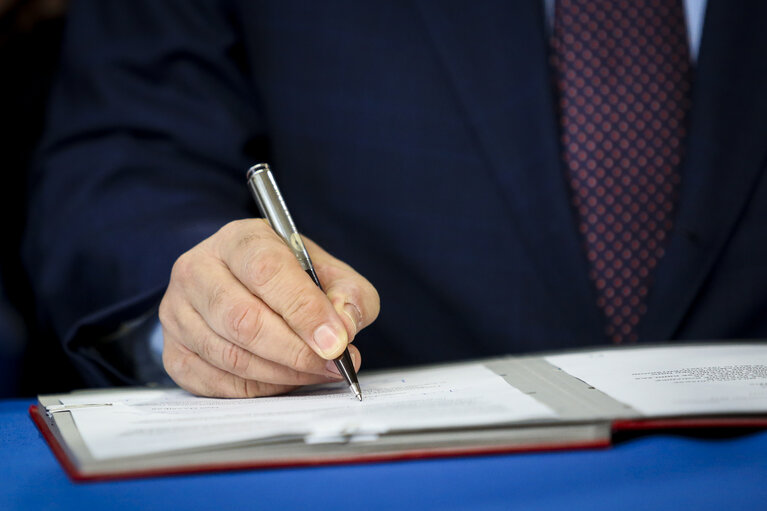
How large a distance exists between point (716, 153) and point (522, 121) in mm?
212

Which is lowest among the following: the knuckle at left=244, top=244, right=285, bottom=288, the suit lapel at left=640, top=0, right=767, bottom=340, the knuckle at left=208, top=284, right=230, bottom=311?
the suit lapel at left=640, top=0, right=767, bottom=340

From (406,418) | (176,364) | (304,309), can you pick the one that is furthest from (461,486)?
(176,364)

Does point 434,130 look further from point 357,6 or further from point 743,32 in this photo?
point 743,32

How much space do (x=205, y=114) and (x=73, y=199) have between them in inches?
7.5

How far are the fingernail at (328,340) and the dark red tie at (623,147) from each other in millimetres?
419

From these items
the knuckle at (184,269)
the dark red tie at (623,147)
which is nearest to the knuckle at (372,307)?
the knuckle at (184,269)

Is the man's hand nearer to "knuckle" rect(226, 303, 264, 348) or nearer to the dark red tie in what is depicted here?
"knuckle" rect(226, 303, 264, 348)

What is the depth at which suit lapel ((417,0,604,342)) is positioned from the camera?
0.74 meters

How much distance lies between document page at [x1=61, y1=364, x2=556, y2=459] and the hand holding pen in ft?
0.06

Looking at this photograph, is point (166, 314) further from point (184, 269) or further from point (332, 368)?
point (332, 368)

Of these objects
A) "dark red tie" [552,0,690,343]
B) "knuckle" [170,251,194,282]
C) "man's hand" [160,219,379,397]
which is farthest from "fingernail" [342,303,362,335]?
"dark red tie" [552,0,690,343]

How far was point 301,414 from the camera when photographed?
1.23ft

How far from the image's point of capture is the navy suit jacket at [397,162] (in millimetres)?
727

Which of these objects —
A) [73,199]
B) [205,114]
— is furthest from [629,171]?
[73,199]
